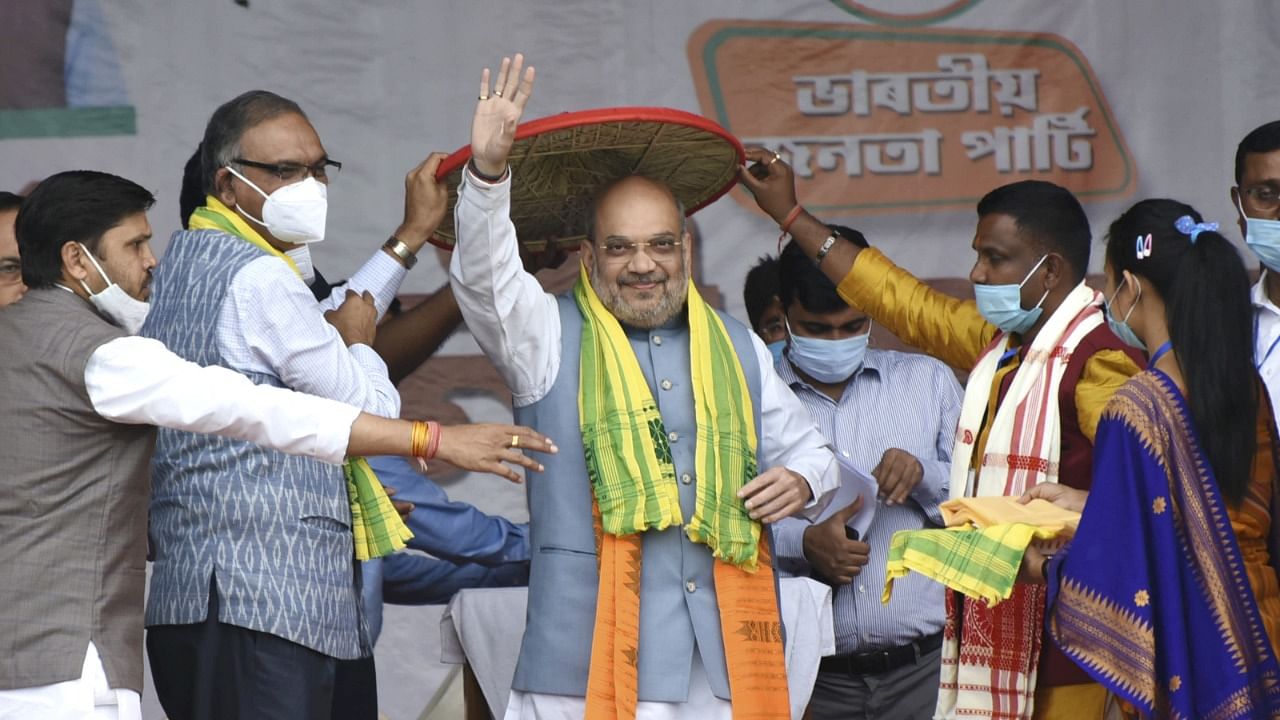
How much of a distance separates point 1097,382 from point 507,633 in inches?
66.4

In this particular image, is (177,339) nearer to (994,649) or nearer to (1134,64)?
(994,649)

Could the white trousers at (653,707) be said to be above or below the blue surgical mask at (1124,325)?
below

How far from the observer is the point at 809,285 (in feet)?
16.4

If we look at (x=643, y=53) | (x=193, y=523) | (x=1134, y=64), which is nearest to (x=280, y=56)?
(x=643, y=53)

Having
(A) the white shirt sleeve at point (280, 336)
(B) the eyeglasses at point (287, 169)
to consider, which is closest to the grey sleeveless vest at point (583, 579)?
(A) the white shirt sleeve at point (280, 336)

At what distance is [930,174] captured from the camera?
5.73m

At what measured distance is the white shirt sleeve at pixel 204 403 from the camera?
306cm

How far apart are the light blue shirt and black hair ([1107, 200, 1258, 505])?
128 cm

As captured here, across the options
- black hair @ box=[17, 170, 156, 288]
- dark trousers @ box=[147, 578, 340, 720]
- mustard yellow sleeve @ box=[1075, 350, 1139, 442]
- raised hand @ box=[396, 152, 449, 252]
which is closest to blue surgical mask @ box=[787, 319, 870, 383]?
mustard yellow sleeve @ box=[1075, 350, 1139, 442]

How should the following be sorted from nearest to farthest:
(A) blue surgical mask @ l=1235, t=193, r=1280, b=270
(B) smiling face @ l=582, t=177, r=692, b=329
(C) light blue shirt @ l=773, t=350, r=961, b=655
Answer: (B) smiling face @ l=582, t=177, r=692, b=329
(A) blue surgical mask @ l=1235, t=193, r=1280, b=270
(C) light blue shirt @ l=773, t=350, r=961, b=655

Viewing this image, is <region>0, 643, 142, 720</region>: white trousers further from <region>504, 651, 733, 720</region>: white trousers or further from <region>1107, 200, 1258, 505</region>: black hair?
<region>1107, 200, 1258, 505</region>: black hair

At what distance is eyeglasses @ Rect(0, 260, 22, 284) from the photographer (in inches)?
171

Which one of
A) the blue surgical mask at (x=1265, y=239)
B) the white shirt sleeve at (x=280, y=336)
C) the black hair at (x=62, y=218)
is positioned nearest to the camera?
the black hair at (x=62, y=218)

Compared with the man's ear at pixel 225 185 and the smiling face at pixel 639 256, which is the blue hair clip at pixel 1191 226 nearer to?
the smiling face at pixel 639 256
